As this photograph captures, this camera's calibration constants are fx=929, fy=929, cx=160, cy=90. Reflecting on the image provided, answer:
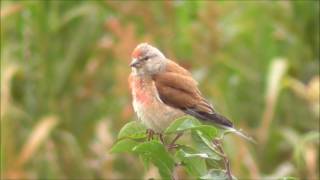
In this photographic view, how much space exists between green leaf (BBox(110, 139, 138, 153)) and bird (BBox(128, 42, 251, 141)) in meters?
0.28

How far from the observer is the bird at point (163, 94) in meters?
2.93

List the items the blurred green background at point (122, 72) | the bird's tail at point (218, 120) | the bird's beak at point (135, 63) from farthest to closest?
the blurred green background at point (122, 72) → the bird's beak at point (135, 63) → the bird's tail at point (218, 120)

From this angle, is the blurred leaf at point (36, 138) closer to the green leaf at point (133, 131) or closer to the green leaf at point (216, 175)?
the green leaf at point (133, 131)

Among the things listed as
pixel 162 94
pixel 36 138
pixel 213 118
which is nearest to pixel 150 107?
pixel 162 94

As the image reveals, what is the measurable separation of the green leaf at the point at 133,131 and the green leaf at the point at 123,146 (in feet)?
0.12

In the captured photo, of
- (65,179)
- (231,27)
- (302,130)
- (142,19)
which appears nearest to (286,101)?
(302,130)

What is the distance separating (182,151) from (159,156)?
84 millimetres

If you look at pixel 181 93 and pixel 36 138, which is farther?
pixel 36 138

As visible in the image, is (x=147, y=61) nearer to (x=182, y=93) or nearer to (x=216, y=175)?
(x=182, y=93)

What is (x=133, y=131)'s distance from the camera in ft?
8.46

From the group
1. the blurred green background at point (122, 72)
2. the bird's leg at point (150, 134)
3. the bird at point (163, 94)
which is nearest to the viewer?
the bird's leg at point (150, 134)

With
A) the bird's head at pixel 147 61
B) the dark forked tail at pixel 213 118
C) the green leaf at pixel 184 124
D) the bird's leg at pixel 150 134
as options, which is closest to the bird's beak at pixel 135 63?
the bird's head at pixel 147 61

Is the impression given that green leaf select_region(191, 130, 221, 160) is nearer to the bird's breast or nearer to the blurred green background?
the bird's breast

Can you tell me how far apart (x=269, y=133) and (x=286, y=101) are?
260 mm
